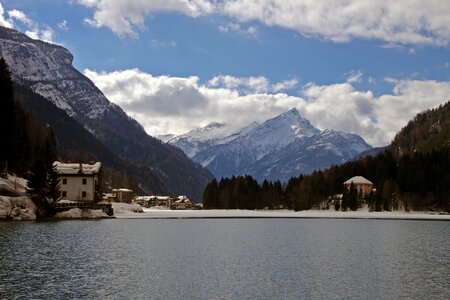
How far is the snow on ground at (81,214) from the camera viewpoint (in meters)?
123

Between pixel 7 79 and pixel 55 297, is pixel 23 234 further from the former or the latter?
pixel 7 79

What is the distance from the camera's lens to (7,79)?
118m

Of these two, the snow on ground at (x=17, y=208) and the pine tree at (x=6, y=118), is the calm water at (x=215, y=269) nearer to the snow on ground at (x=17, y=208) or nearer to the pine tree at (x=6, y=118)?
the snow on ground at (x=17, y=208)

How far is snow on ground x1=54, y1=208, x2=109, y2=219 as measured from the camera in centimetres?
12271

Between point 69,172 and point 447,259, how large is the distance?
108852 mm

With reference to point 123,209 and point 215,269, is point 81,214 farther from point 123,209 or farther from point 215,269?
point 215,269

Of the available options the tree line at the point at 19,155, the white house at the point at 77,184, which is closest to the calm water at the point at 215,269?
the tree line at the point at 19,155

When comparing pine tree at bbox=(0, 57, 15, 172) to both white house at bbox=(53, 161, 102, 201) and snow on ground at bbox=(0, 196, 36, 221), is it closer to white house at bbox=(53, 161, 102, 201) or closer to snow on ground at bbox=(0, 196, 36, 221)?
snow on ground at bbox=(0, 196, 36, 221)

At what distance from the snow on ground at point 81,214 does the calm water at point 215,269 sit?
5144cm

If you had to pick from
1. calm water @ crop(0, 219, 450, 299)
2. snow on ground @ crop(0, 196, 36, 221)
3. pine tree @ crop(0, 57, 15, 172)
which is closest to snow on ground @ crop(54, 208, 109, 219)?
snow on ground @ crop(0, 196, 36, 221)

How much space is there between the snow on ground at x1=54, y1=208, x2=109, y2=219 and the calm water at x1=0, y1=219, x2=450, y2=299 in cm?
5144

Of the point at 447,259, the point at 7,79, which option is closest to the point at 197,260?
the point at 447,259

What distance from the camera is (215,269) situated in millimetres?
46719

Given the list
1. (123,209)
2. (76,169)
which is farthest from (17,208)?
(123,209)
